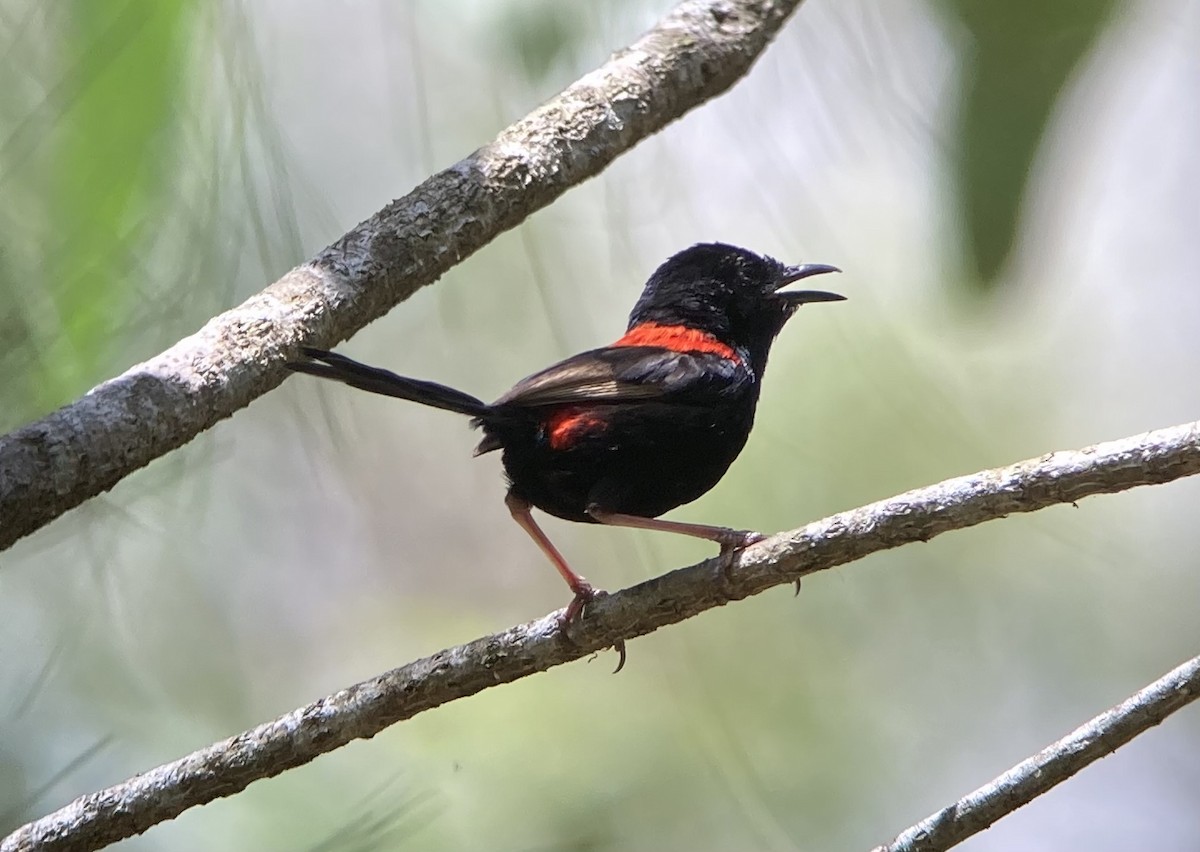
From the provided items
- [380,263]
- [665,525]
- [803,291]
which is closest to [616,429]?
[665,525]

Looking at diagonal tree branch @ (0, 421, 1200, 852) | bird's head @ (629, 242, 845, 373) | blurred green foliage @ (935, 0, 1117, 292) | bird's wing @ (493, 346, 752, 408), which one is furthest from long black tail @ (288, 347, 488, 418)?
blurred green foliage @ (935, 0, 1117, 292)

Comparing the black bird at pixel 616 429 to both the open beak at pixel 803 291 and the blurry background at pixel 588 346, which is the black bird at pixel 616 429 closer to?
the open beak at pixel 803 291

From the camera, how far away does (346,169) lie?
133 inches

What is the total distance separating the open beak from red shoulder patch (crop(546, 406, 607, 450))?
83cm

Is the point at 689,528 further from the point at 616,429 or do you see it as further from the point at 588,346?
the point at 588,346

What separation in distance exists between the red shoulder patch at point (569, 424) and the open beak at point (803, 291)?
2.71 ft

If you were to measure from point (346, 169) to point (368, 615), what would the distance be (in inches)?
64.3

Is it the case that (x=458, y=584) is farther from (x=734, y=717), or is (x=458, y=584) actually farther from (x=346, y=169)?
(x=346, y=169)

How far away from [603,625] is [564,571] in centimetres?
61

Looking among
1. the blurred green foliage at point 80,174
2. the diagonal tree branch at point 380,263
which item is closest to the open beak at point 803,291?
the diagonal tree branch at point 380,263

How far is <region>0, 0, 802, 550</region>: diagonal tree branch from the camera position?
1774mm

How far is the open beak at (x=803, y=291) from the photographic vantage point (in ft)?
10.4

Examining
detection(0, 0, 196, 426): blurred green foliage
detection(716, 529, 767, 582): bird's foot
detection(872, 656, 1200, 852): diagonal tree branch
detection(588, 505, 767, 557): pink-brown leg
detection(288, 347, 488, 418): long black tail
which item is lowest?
detection(872, 656, 1200, 852): diagonal tree branch

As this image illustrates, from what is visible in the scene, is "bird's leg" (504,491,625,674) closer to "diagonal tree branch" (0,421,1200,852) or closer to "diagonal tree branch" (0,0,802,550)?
"diagonal tree branch" (0,421,1200,852)
